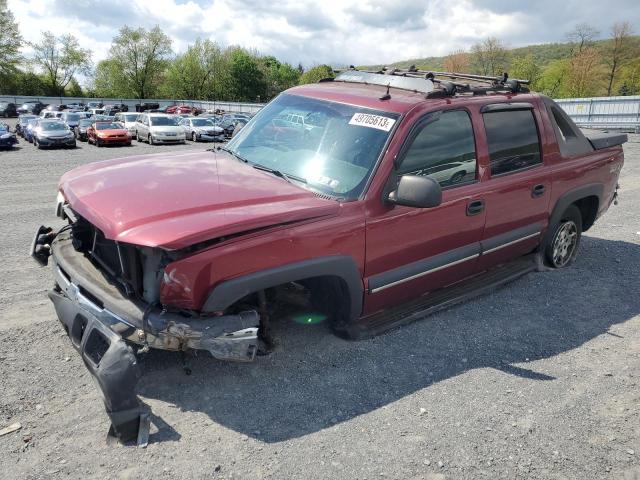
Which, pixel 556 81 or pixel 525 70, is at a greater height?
pixel 525 70

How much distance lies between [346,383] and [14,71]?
84.3m

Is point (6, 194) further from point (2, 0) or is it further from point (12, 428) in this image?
point (2, 0)

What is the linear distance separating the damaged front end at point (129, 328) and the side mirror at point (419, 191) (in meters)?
1.20

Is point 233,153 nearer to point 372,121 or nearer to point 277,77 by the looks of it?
point 372,121

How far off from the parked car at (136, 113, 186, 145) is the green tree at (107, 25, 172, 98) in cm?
6612

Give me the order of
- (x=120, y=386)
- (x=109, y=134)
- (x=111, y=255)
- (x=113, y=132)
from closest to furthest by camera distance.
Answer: (x=120, y=386), (x=111, y=255), (x=109, y=134), (x=113, y=132)

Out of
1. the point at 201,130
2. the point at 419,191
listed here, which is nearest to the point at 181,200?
the point at 419,191

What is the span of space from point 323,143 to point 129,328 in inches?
72.6

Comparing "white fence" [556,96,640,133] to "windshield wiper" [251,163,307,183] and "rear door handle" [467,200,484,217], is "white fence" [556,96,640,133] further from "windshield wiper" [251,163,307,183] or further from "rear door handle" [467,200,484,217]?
"windshield wiper" [251,163,307,183]

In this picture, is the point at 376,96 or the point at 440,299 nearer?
the point at 376,96

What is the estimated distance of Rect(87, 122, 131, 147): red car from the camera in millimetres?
23547

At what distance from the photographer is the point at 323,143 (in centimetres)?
374

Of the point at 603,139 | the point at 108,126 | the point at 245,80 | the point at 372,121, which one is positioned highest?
the point at 245,80

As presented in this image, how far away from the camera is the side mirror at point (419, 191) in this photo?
3182mm
